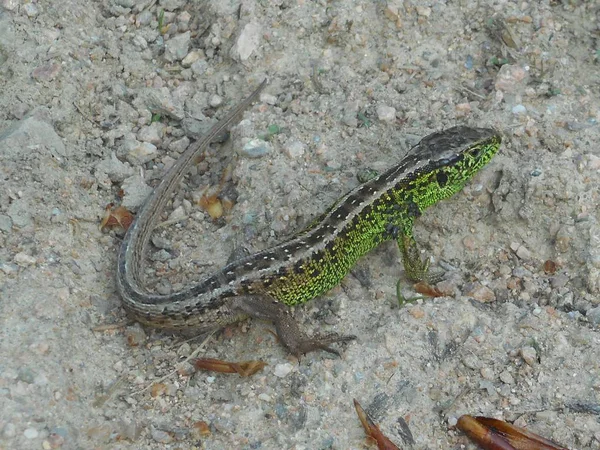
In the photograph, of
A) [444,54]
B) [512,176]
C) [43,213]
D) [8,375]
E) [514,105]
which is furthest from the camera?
[444,54]

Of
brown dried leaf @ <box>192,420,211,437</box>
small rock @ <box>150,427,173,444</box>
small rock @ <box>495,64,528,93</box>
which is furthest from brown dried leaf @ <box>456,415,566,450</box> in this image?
small rock @ <box>495,64,528,93</box>

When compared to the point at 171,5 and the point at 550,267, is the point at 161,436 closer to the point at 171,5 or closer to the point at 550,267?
the point at 550,267

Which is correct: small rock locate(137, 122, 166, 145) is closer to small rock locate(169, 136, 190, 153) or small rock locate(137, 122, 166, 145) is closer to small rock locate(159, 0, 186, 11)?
small rock locate(169, 136, 190, 153)

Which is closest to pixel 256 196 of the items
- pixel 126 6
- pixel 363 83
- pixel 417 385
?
pixel 363 83

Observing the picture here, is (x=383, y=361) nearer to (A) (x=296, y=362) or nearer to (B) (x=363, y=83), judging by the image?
(A) (x=296, y=362)

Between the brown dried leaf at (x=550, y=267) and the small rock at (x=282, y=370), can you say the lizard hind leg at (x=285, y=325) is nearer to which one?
the small rock at (x=282, y=370)

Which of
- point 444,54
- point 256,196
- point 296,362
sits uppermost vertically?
point 444,54

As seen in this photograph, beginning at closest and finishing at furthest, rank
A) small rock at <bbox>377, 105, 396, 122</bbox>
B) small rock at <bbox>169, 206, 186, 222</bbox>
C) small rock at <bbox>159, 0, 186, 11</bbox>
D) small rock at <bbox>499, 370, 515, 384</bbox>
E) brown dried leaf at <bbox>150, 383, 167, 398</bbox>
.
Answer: small rock at <bbox>499, 370, 515, 384</bbox> → brown dried leaf at <bbox>150, 383, 167, 398</bbox> → small rock at <bbox>169, 206, 186, 222</bbox> → small rock at <bbox>377, 105, 396, 122</bbox> → small rock at <bbox>159, 0, 186, 11</bbox>
